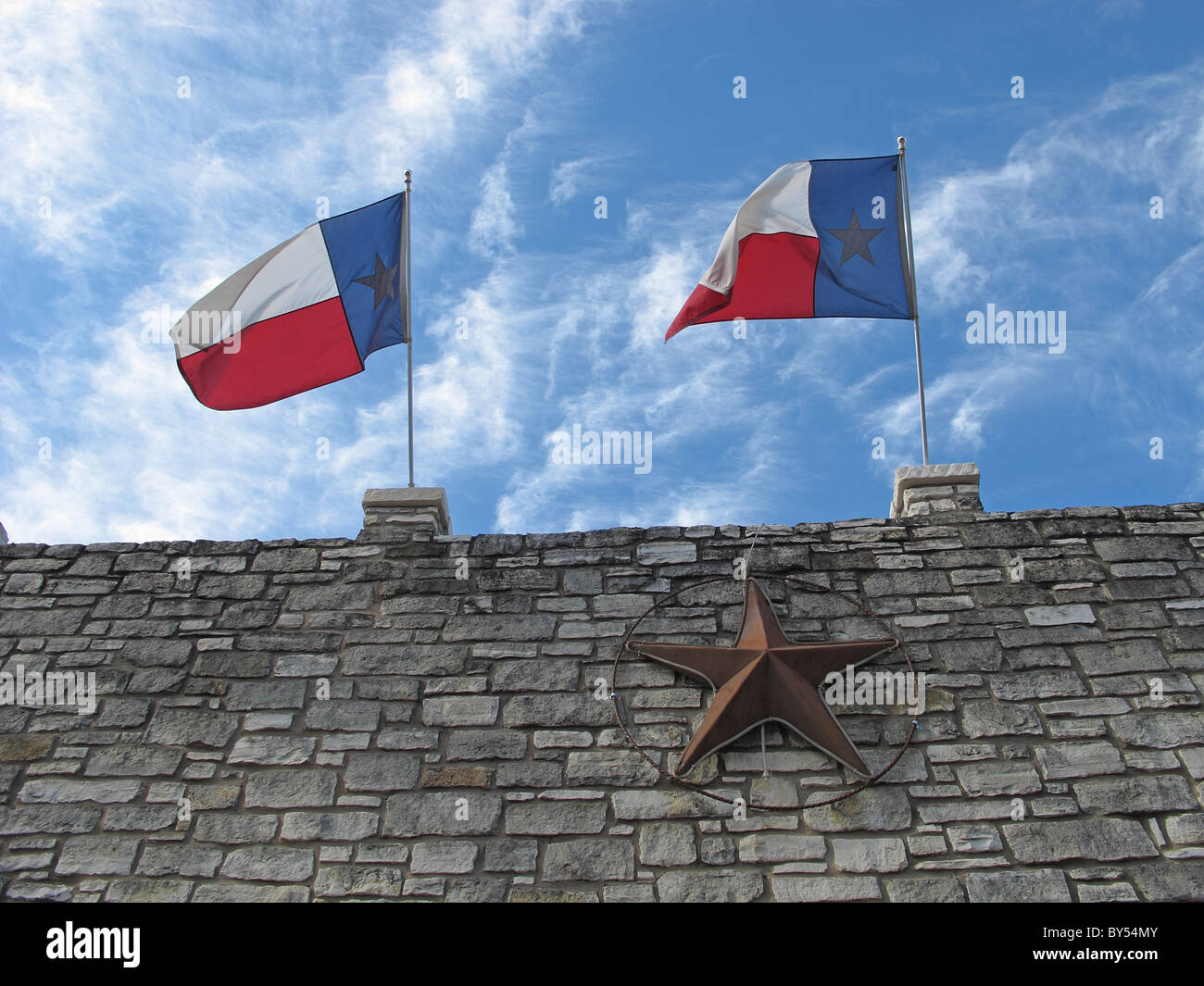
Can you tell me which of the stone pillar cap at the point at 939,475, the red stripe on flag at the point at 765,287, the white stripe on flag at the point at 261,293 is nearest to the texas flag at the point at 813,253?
the red stripe on flag at the point at 765,287

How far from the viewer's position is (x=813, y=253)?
6828 millimetres

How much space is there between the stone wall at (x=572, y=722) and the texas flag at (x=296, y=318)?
1.09 metres

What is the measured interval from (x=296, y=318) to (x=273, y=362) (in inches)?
12.2

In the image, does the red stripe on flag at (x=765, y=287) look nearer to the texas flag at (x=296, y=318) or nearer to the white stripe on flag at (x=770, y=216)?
the white stripe on flag at (x=770, y=216)

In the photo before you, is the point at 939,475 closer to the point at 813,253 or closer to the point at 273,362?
the point at 813,253

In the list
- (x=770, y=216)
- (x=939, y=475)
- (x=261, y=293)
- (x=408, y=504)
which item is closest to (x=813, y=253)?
(x=770, y=216)

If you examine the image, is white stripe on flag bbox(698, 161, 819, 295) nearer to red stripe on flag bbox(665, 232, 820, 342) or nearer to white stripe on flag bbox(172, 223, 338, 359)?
red stripe on flag bbox(665, 232, 820, 342)

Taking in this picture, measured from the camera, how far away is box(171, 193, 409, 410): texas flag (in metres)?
6.75

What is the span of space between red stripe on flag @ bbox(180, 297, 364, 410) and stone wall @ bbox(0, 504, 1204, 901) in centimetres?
99

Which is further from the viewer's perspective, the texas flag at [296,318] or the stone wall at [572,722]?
the texas flag at [296,318]

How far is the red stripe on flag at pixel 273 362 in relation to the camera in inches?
265
